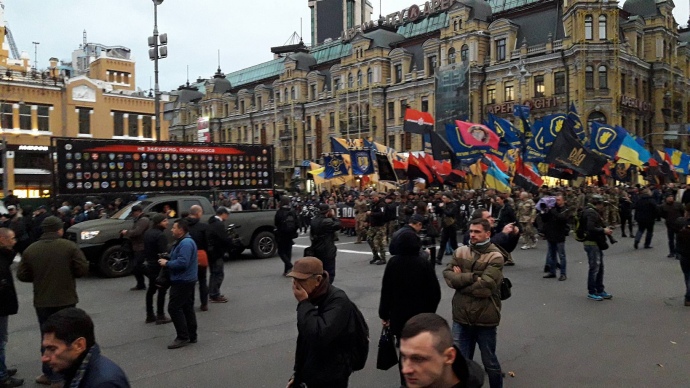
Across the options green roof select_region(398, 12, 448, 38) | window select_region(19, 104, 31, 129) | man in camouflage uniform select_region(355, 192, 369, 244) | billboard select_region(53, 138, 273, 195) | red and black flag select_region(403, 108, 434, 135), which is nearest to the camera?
billboard select_region(53, 138, 273, 195)

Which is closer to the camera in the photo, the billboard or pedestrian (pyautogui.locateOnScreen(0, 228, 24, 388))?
Answer: pedestrian (pyautogui.locateOnScreen(0, 228, 24, 388))

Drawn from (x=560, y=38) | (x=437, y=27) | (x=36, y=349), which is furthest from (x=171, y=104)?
(x=36, y=349)

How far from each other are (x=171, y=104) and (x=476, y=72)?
2160 inches

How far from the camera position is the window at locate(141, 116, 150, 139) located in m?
43.2

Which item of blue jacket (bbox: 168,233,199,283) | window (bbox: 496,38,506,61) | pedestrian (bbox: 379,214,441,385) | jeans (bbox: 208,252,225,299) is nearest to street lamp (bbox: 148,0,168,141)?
jeans (bbox: 208,252,225,299)

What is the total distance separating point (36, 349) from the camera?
22.6 ft

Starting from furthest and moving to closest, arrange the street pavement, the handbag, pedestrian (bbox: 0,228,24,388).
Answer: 1. the street pavement
2. pedestrian (bbox: 0,228,24,388)
3. the handbag

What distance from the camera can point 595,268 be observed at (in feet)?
28.7

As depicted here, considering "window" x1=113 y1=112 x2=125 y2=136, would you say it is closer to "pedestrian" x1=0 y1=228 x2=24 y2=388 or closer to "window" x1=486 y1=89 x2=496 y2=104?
"window" x1=486 y1=89 x2=496 y2=104

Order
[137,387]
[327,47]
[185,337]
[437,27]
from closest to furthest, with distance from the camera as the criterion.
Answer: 1. [137,387]
2. [185,337]
3. [437,27]
4. [327,47]

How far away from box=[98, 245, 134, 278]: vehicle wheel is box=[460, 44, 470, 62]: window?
38.6 meters

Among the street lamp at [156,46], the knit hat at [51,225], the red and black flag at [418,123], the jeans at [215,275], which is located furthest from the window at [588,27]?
the knit hat at [51,225]

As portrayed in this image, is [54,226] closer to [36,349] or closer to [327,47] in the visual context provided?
[36,349]

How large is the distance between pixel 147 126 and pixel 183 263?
40.3m
